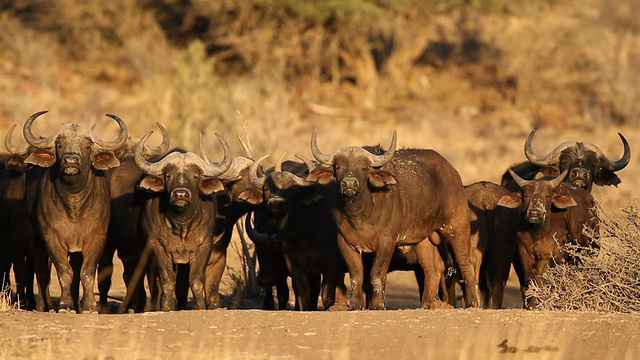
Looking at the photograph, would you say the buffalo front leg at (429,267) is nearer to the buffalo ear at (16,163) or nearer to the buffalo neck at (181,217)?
the buffalo neck at (181,217)

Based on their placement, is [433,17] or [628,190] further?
[433,17]

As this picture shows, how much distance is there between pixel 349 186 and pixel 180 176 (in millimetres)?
1765

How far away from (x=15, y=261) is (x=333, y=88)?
22.0m

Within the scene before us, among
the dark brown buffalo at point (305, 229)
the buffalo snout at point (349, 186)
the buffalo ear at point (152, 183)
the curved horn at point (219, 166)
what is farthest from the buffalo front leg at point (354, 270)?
the buffalo ear at point (152, 183)

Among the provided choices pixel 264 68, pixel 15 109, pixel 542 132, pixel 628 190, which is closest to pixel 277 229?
pixel 628 190

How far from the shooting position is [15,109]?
93.8ft

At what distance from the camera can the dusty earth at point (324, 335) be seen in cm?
949

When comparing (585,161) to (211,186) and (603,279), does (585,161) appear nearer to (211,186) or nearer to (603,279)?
(603,279)

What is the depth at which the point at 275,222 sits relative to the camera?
13609 millimetres

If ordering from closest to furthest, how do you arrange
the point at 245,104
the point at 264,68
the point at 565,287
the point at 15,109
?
the point at 565,287 → the point at 245,104 → the point at 15,109 → the point at 264,68

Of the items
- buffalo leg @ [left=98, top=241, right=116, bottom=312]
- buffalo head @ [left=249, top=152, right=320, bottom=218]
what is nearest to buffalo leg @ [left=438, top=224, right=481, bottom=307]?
buffalo head @ [left=249, top=152, right=320, bottom=218]

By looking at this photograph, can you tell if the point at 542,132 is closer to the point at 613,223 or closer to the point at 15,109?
the point at 15,109

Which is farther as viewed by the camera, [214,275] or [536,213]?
[214,275]

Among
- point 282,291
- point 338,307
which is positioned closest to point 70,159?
point 338,307
